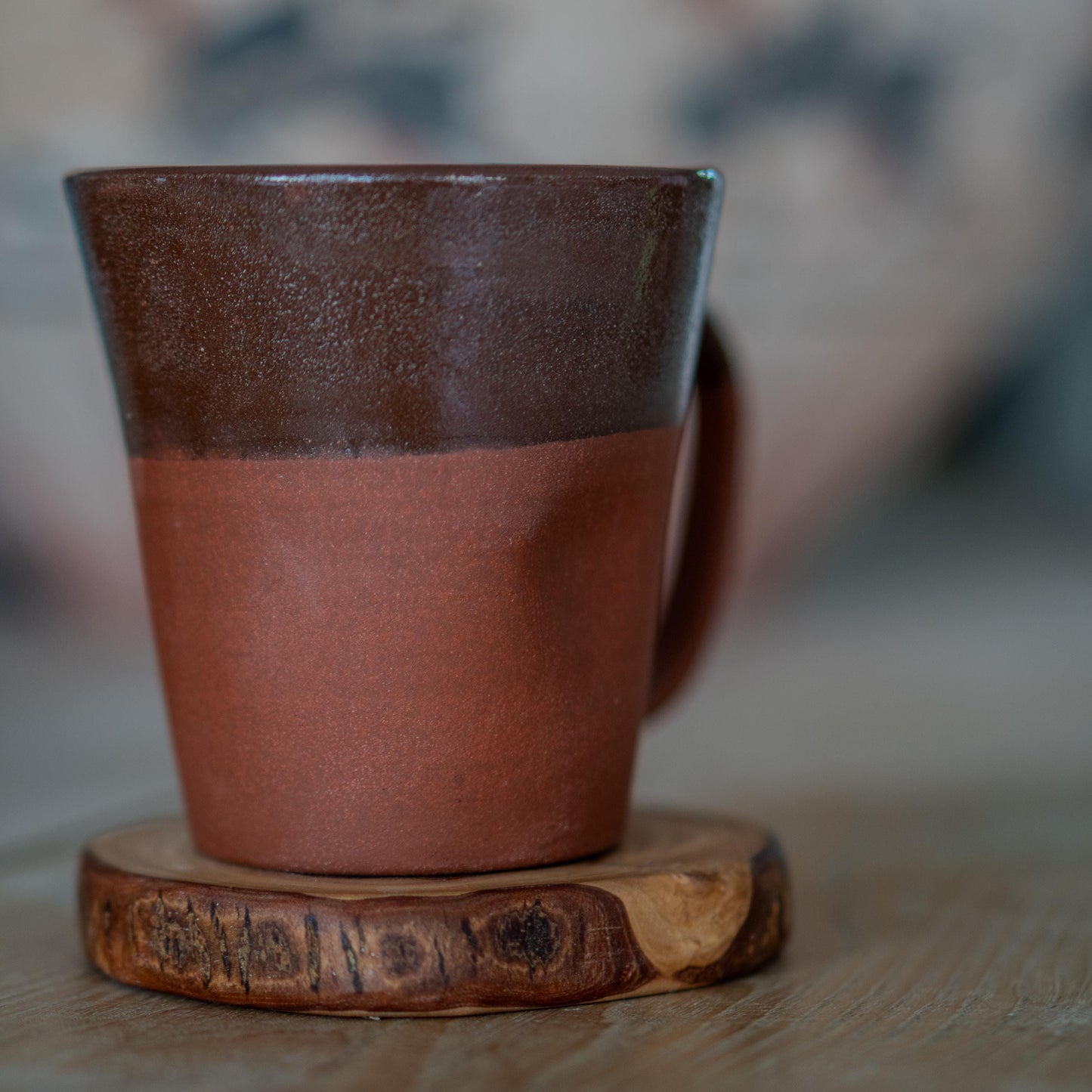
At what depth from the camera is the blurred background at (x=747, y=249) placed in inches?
33.1

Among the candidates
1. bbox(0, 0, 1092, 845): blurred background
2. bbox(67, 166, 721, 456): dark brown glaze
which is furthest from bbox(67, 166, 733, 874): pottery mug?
bbox(0, 0, 1092, 845): blurred background

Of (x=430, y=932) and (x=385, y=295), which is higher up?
(x=385, y=295)

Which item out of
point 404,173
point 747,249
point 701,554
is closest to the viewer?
point 404,173

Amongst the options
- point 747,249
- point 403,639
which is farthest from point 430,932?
point 747,249

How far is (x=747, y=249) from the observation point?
0.97 meters

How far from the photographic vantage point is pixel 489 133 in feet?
2.92

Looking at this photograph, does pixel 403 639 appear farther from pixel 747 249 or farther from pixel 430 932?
pixel 747 249

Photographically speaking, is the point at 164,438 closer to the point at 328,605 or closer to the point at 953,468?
the point at 328,605

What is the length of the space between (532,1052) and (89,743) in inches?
20.4

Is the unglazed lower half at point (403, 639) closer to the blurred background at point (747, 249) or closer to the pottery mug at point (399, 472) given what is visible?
the pottery mug at point (399, 472)

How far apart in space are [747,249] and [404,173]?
0.64m

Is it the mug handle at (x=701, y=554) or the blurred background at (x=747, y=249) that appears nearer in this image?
the mug handle at (x=701, y=554)

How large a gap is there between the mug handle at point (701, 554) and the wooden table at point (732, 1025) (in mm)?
89

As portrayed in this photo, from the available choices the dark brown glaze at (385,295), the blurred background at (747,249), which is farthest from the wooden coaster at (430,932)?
the blurred background at (747,249)
